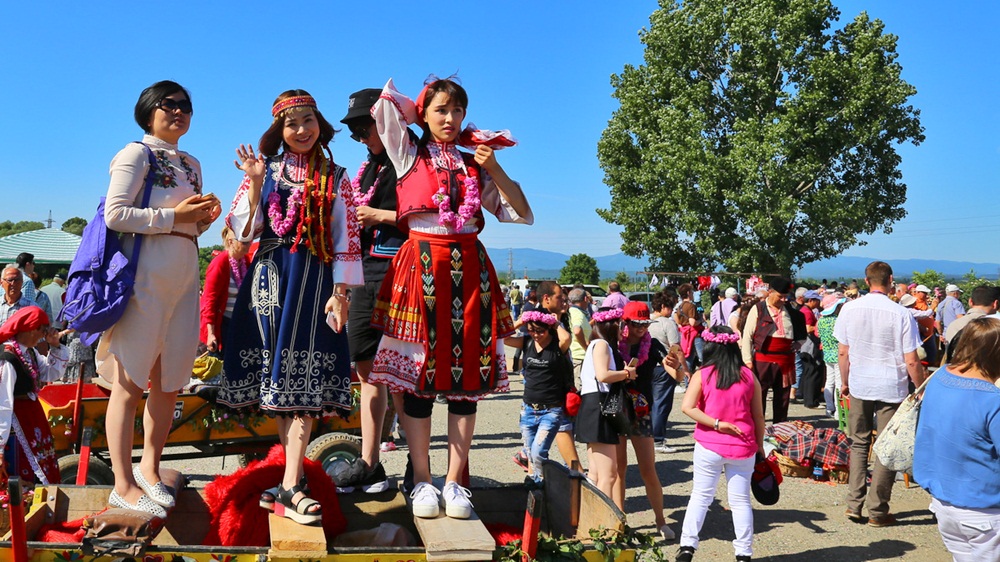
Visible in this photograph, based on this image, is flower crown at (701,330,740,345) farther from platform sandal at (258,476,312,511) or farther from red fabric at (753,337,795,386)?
red fabric at (753,337,795,386)

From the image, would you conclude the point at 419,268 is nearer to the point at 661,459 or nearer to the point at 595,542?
the point at 595,542

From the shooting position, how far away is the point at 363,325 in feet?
14.7

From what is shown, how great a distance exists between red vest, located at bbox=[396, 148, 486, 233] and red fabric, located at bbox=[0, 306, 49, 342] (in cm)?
288

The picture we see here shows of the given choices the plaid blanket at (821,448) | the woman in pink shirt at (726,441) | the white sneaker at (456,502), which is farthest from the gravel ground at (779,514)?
the white sneaker at (456,502)

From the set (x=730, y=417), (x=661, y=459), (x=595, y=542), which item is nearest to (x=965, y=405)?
(x=730, y=417)

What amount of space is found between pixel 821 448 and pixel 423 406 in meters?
6.40

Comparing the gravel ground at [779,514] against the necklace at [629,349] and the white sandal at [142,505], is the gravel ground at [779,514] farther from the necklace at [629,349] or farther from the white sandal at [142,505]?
the white sandal at [142,505]

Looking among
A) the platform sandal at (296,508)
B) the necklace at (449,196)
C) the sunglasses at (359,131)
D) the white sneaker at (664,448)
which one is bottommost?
the white sneaker at (664,448)

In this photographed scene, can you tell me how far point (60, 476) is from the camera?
593 cm

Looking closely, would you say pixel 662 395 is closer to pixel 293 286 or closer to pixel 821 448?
pixel 821 448

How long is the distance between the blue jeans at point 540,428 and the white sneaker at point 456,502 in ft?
11.1

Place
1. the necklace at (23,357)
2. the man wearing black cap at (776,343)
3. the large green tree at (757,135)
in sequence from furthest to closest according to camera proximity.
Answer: the large green tree at (757,135), the man wearing black cap at (776,343), the necklace at (23,357)

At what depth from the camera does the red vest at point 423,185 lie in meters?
3.88

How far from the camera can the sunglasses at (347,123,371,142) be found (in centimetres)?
476
